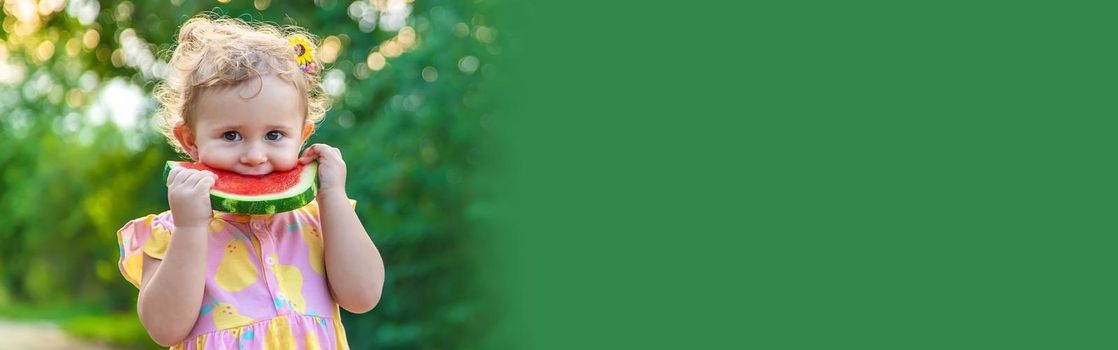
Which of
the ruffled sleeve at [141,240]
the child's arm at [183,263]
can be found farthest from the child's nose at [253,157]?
the ruffled sleeve at [141,240]

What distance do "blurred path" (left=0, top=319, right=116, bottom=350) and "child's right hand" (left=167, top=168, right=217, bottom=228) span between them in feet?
33.9

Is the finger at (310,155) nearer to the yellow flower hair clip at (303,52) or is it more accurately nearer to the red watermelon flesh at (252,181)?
the red watermelon flesh at (252,181)

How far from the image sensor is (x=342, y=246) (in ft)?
8.57

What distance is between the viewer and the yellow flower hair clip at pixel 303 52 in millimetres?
2699

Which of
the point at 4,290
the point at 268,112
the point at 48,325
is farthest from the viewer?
the point at 4,290

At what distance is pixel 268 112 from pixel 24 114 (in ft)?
72.4

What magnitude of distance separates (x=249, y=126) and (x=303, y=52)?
0.25m

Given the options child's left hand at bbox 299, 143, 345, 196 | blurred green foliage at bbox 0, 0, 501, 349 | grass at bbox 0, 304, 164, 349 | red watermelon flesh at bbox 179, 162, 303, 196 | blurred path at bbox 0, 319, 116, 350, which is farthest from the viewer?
blurred path at bbox 0, 319, 116, 350

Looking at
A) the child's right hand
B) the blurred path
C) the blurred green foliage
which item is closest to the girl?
the child's right hand

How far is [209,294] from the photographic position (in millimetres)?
2555

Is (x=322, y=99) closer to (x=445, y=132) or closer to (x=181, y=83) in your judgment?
(x=181, y=83)

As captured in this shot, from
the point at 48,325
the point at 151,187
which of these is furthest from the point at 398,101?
the point at 48,325

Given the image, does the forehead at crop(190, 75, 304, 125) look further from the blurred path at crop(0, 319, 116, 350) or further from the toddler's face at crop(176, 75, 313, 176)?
the blurred path at crop(0, 319, 116, 350)

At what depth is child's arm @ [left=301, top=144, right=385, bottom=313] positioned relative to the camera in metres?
2.62
